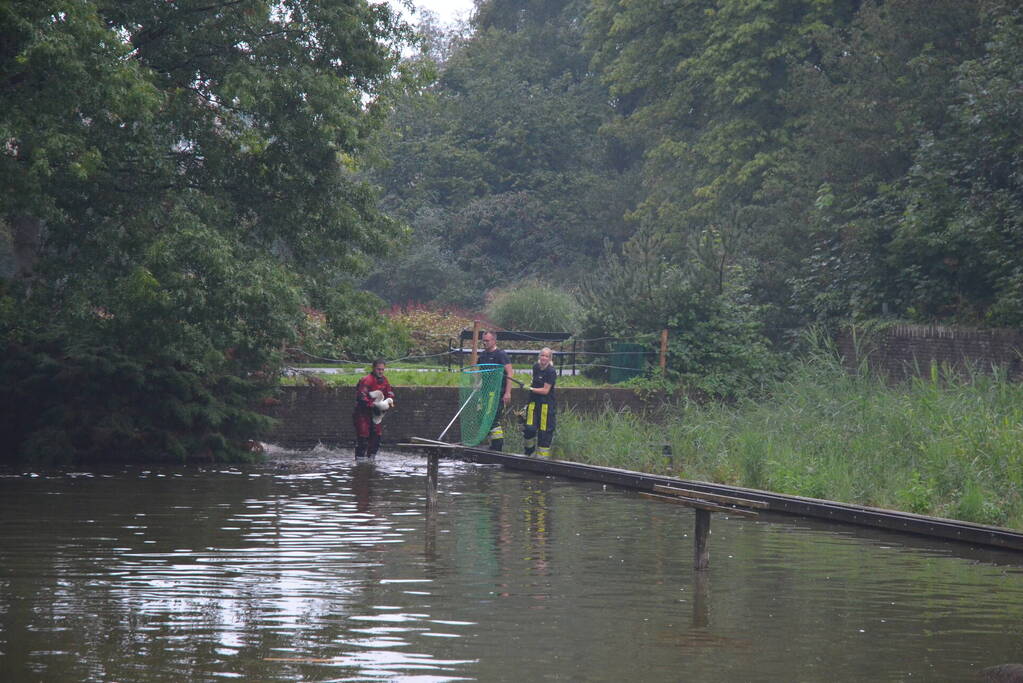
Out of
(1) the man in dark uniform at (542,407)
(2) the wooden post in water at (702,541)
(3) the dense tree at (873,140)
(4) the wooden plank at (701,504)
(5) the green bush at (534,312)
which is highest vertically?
(3) the dense tree at (873,140)

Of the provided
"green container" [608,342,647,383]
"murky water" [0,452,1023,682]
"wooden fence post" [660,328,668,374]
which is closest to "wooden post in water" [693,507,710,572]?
"murky water" [0,452,1023,682]

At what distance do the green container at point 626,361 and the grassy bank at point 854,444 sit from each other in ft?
17.8

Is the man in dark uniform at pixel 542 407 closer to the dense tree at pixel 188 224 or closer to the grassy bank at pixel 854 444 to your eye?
the grassy bank at pixel 854 444

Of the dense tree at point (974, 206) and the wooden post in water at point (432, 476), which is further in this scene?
the dense tree at point (974, 206)

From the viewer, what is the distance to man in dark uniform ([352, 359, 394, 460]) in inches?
907

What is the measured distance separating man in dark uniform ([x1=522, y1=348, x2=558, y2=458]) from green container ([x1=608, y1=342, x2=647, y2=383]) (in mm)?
6484

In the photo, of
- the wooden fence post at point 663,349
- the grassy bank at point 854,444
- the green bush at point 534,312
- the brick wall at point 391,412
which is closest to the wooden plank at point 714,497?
the grassy bank at point 854,444

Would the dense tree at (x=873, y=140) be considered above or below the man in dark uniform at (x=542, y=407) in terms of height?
above

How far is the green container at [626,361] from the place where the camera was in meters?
28.0

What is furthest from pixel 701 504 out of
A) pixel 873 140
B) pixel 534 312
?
pixel 534 312

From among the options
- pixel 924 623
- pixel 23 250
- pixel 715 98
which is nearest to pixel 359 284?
pixel 715 98

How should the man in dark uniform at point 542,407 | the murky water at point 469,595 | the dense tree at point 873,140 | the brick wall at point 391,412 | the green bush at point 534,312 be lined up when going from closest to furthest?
1. the murky water at point 469,595
2. the man in dark uniform at point 542,407
3. the brick wall at point 391,412
4. the dense tree at point 873,140
5. the green bush at point 534,312

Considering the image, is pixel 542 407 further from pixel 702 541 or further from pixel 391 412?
pixel 702 541

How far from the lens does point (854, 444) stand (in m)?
17.2
